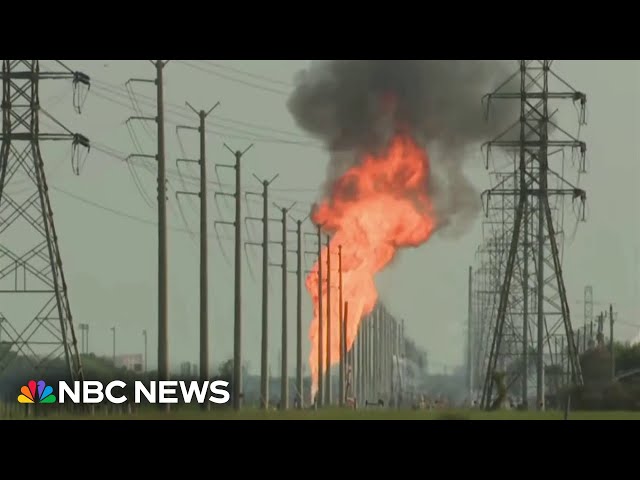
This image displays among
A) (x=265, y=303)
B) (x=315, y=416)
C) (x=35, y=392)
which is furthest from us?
(x=265, y=303)

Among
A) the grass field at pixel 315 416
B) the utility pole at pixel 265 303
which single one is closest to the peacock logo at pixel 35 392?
the grass field at pixel 315 416

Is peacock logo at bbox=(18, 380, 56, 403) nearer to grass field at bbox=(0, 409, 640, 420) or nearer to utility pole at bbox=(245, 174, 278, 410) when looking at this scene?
grass field at bbox=(0, 409, 640, 420)

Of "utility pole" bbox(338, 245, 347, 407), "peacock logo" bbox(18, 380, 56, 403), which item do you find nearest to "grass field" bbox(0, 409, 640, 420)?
"peacock logo" bbox(18, 380, 56, 403)

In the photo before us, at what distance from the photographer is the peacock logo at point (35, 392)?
235 ft

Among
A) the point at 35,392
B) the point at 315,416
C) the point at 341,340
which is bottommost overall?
the point at 315,416

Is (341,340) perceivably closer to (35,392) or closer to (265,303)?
(265,303)

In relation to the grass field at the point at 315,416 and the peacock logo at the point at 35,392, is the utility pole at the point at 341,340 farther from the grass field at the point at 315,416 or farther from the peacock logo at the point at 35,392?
the peacock logo at the point at 35,392

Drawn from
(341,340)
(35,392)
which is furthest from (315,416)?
(341,340)

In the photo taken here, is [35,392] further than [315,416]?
No

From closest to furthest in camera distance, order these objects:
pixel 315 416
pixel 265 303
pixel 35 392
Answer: pixel 35 392 < pixel 315 416 < pixel 265 303

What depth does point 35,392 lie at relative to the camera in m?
72.5
